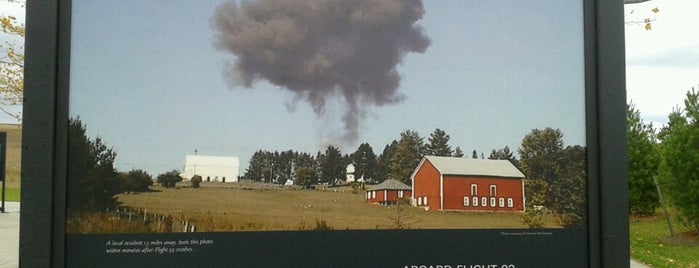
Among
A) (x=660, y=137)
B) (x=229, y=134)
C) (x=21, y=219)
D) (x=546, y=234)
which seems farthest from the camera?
(x=660, y=137)

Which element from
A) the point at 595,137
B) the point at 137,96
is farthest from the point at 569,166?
the point at 137,96

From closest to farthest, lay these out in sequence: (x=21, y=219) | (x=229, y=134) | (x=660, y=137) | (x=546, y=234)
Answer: (x=21, y=219)
(x=229, y=134)
(x=546, y=234)
(x=660, y=137)

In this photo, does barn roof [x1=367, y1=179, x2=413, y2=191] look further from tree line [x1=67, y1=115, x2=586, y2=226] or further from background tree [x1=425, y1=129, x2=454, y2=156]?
background tree [x1=425, y1=129, x2=454, y2=156]

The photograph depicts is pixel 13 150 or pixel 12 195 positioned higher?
pixel 13 150

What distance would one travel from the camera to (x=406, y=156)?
3307 millimetres

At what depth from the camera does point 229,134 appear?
3150 mm

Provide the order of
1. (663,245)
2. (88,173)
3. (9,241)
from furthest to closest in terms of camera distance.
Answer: (663,245)
(9,241)
(88,173)

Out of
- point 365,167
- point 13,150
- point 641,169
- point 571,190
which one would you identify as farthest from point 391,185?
point 641,169

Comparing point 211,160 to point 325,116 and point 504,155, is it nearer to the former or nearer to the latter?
point 325,116

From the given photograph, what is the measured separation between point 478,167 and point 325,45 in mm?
1008

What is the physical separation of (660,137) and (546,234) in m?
15.6

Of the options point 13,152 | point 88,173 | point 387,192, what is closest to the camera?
point 88,173

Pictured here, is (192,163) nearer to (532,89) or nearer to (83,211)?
(83,211)

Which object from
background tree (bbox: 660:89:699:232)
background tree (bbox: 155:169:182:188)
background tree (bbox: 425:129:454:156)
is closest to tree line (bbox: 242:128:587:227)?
background tree (bbox: 425:129:454:156)
